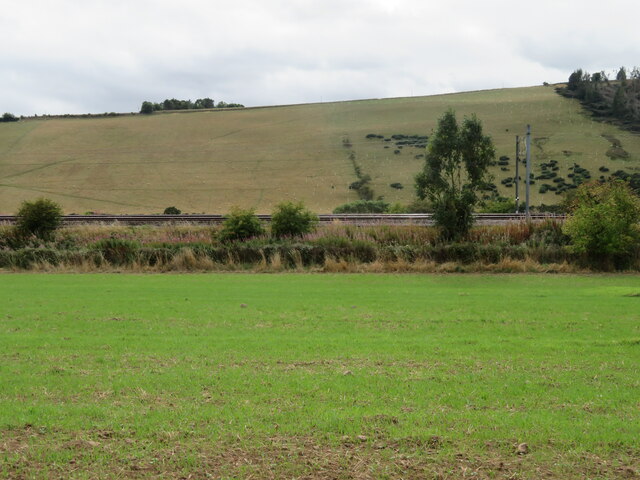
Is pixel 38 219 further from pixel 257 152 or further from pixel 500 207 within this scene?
pixel 257 152

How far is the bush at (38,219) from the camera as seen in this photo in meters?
34.5

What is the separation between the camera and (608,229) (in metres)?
26.6

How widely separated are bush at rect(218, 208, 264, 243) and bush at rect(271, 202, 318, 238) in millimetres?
908

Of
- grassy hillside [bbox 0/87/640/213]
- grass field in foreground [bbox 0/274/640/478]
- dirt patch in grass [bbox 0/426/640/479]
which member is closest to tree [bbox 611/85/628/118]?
grassy hillside [bbox 0/87/640/213]

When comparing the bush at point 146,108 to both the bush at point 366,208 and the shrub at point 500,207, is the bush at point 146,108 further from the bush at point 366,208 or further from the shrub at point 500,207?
the shrub at point 500,207

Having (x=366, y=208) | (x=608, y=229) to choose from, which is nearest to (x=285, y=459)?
(x=608, y=229)

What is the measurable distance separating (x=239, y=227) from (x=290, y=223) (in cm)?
256

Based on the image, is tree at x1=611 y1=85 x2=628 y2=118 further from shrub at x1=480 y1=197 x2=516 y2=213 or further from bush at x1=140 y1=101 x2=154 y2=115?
bush at x1=140 y1=101 x2=154 y2=115

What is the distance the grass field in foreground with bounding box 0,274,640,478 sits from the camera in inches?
250

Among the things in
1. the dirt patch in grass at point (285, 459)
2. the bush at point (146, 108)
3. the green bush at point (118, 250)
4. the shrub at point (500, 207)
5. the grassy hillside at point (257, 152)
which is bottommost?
the dirt patch in grass at point (285, 459)

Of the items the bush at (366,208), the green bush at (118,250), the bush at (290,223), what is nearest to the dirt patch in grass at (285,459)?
the green bush at (118,250)

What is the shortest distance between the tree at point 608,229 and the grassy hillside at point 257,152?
137ft

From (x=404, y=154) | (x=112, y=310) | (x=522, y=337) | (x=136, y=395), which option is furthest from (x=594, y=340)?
(x=404, y=154)

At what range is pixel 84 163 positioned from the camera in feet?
313
